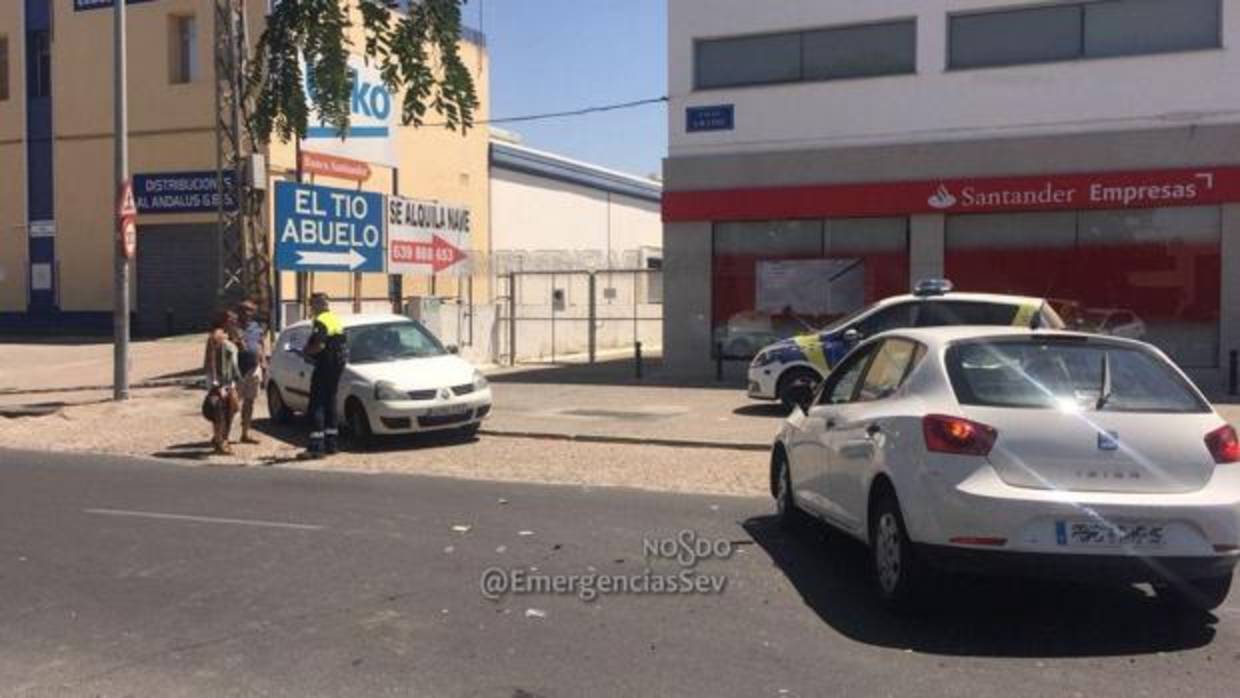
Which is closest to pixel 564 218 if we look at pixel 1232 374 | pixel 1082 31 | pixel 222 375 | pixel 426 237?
pixel 426 237

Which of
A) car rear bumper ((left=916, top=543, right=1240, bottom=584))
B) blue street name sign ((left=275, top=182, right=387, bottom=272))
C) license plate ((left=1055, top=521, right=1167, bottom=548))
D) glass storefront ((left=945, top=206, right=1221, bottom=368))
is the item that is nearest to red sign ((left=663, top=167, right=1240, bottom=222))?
glass storefront ((left=945, top=206, right=1221, bottom=368))

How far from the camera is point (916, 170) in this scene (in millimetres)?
21469

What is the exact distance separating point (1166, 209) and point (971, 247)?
3.07 meters

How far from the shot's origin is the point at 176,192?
3127cm

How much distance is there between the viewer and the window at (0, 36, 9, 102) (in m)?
35.1

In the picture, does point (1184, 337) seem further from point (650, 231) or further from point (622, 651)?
point (650, 231)

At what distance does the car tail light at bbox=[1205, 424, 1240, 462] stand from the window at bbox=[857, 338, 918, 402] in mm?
1501

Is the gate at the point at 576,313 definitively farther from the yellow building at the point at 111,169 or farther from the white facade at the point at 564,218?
the yellow building at the point at 111,169

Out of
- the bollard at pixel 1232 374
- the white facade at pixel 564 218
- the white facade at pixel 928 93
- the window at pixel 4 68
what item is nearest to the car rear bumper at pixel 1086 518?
the bollard at pixel 1232 374

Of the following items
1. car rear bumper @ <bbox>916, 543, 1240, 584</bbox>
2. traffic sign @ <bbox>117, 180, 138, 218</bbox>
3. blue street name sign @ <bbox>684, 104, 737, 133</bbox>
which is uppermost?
blue street name sign @ <bbox>684, 104, 737, 133</bbox>

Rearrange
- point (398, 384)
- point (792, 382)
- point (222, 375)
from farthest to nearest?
point (792, 382), point (398, 384), point (222, 375)

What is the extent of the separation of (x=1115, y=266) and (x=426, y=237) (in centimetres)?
1368

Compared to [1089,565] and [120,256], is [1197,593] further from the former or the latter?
[120,256]
